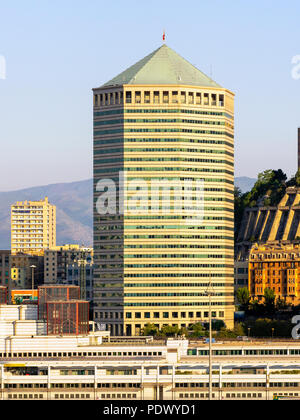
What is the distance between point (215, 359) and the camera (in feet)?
586

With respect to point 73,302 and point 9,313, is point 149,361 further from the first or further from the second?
point 9,313

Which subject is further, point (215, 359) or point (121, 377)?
point (215, 359)

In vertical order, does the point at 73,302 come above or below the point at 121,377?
above

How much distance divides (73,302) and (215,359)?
26.4 meters

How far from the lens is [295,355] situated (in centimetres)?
18762

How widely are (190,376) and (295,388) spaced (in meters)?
16.1
